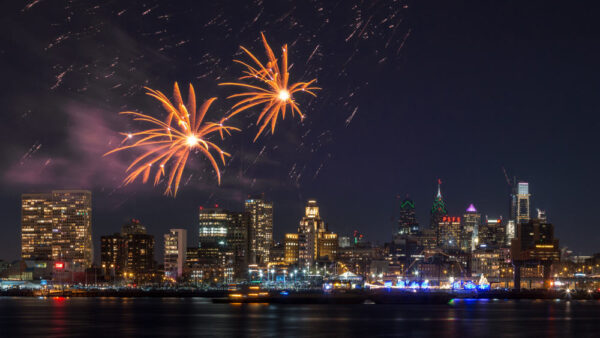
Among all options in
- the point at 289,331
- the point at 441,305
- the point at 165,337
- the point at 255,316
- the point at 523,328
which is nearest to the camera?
the point at 165,337

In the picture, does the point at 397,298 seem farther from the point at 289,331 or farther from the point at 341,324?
the point at 289,331

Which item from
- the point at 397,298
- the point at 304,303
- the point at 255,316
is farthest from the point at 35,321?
the point at 397,298

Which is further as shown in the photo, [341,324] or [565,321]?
[565,321]

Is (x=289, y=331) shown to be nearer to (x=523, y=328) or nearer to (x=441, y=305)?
(x=523, y=328)

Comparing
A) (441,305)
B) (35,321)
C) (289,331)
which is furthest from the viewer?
(441,305)

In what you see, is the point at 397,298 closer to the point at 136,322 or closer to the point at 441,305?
the point at 441,305

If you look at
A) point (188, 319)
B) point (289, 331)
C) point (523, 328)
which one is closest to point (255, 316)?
point (188, 319)

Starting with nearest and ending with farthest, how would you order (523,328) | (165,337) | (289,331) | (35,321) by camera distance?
(165,337)
(289,331)
(523,328)
(35,321)

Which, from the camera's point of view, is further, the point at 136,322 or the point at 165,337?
the point at 136,322

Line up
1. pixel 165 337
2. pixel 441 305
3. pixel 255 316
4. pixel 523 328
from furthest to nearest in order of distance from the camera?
1. pixel 441 305
2. pixel 255 316
3. pixel 523 328
4. pixel 165 337
